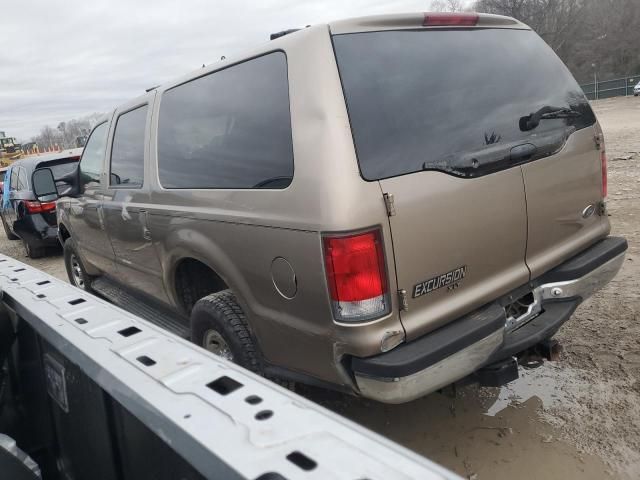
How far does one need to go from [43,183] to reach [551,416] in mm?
4689

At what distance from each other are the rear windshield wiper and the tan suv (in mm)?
10

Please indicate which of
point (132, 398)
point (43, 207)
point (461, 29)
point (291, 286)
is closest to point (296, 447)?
point (132, 398)

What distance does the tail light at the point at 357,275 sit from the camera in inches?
83.3

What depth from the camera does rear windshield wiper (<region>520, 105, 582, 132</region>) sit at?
2729mm

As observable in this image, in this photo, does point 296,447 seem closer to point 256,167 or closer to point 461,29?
point 256,167

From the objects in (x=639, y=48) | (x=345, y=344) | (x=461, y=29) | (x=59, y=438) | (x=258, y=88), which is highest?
(x=639, y=48)

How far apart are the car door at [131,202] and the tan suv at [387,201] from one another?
1.08 ft

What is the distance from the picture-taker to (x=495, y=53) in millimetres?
2816

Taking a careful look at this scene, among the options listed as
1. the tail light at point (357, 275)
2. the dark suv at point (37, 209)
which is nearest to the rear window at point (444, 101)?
the tail light at point (357, 275)

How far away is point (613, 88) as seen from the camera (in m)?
40.9

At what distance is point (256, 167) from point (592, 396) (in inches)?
91.7

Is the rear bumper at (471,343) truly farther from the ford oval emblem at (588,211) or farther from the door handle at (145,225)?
the door handle at (145,225)

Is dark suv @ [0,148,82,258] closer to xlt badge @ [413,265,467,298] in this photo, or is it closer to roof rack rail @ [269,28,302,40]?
roof rack rail @ [269,28,302,40]

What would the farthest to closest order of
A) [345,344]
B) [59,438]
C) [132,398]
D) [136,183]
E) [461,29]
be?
1. [136,183]
2. [461,29]
3. [345,344]
4. [59,438]
5. [132,398]
